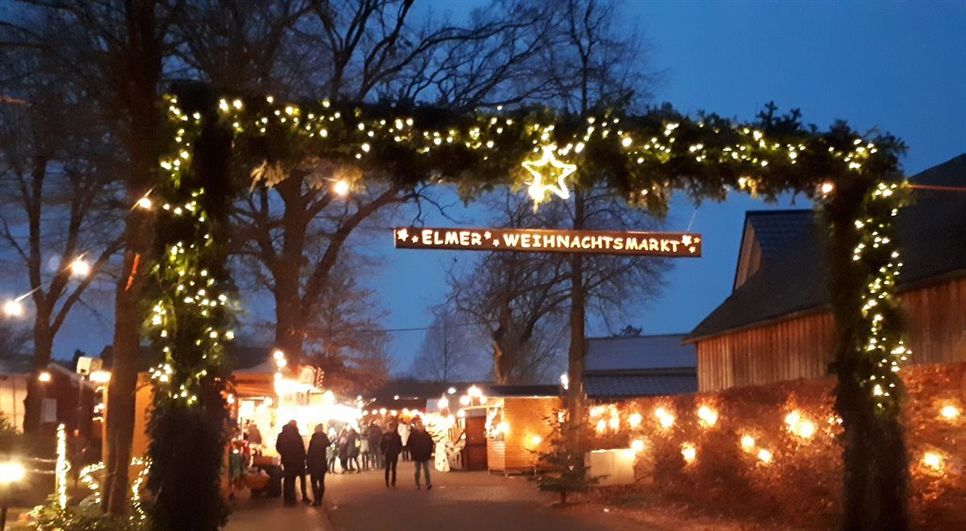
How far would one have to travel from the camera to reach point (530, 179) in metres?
12.1

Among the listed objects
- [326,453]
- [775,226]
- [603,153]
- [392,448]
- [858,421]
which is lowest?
[392,448]

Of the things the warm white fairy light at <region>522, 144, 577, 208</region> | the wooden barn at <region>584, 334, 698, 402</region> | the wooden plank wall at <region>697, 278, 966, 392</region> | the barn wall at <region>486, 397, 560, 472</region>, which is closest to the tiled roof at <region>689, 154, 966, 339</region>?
the wooden plank wall at <region>697, 278, 966, 392</region>

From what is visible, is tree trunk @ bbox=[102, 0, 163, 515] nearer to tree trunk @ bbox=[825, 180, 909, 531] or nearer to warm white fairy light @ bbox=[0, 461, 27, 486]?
warm white fairy light @ bbox=[0, 461, 27, 486]

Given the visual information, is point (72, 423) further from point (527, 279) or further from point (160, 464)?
point (160, 464)

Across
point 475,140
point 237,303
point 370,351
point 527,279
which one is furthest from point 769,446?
point 370,351

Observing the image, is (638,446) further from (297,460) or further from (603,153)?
(603,153)

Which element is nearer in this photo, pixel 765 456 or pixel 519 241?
pixel 519 241

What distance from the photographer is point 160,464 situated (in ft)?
33.6

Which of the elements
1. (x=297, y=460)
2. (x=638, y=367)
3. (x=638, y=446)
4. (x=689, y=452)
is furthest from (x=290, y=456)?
(x=638, y=367)

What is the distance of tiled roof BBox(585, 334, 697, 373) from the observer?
51.0 metres

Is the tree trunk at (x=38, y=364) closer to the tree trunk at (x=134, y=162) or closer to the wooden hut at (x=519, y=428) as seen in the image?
the wooden hut at (x=519, y=428)

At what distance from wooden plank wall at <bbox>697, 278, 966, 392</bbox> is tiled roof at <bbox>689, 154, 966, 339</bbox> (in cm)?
31

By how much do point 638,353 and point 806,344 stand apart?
30355 millimetres

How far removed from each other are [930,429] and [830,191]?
3.40 meters
